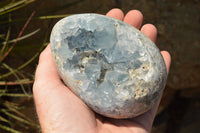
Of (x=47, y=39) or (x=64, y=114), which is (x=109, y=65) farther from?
→ (x=47, y=39)

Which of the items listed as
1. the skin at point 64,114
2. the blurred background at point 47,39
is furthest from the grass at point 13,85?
the skin at point 64,114

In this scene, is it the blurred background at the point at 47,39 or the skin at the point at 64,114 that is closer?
the skin at the point at 64,114

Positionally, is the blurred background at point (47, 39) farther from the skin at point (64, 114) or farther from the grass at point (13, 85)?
the skin at point (64, 114)

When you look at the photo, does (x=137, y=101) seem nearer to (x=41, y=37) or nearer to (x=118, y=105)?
(x=118, y=105)

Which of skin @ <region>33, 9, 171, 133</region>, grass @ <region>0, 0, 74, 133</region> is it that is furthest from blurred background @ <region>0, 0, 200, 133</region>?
skin @ <region>33, 9, 171, 133</region>

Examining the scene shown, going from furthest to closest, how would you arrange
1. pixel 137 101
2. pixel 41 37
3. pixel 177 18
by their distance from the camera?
pixel 177 18, pixel 41 37, pixel 137 101

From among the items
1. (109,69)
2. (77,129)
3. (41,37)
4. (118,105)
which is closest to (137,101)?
(118,105)
